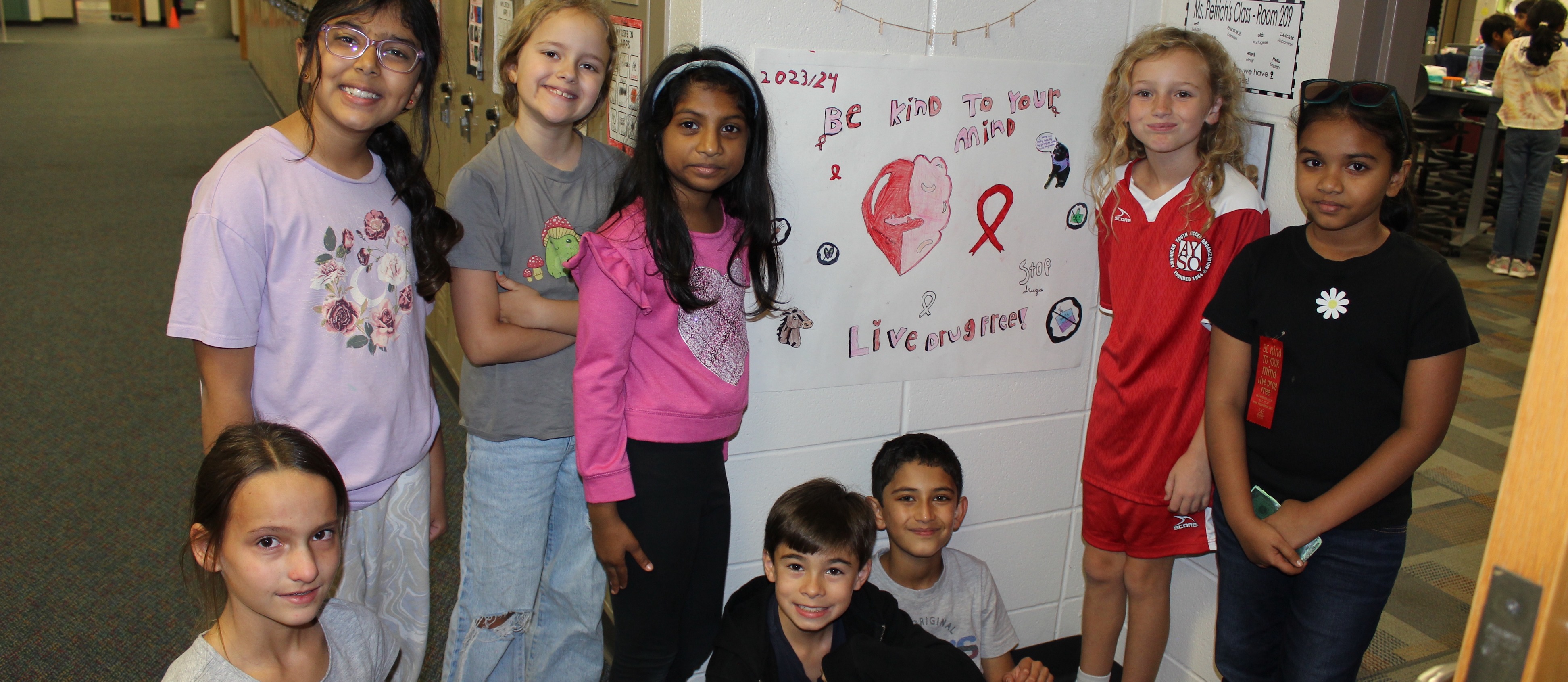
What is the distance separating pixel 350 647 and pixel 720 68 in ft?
3.02

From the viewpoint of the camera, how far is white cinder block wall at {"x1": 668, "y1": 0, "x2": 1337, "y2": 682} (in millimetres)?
1638

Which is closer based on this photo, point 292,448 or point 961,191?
point 292,448

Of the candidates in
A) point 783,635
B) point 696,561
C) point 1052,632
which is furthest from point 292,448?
point 1052,632

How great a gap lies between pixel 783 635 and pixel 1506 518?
125cm

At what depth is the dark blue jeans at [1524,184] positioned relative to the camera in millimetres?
5387

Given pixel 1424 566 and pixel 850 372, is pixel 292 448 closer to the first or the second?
pixel 850 372

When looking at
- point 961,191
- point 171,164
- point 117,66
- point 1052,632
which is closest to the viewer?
point 961,191

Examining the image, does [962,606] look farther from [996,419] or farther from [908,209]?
[908,209]

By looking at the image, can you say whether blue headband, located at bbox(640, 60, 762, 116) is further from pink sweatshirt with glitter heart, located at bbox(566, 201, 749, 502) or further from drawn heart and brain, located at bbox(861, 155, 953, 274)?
drawn heart and brain, located at bbox(861, 155, 953, 274)

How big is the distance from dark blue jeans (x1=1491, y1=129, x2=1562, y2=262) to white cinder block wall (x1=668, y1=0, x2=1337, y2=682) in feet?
15.4

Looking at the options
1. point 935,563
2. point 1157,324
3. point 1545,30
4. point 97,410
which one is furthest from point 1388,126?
point 1545,30

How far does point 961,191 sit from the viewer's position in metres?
1.84

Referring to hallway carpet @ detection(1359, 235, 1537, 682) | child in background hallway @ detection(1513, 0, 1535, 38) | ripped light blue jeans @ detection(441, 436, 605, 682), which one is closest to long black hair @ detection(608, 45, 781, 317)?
ripped light blue jeans @ detection(441, 436, 605, 682)

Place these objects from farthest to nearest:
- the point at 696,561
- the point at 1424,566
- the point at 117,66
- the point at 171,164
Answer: the point at 117,66
the point at 171,164
the point at 1424,566
the point at 696,561
